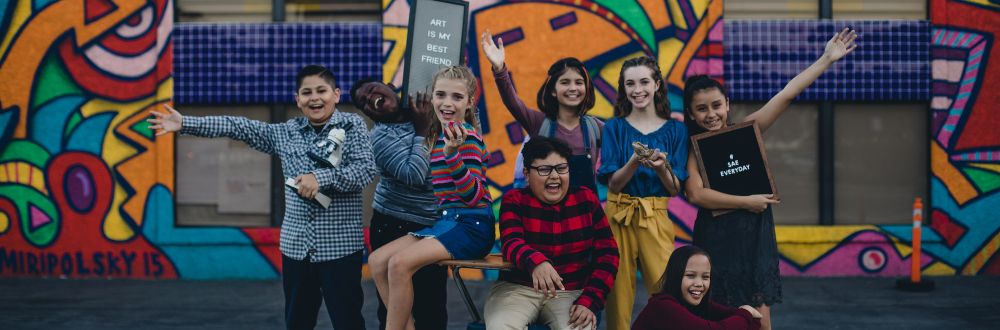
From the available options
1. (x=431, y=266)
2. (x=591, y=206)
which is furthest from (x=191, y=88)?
(x=591, y=206)

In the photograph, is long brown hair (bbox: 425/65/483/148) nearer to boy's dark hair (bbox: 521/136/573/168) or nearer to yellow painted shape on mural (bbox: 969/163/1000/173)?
boy's dark hair (bbox: 521/136/573/168)

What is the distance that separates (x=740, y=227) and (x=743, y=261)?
0.17 m

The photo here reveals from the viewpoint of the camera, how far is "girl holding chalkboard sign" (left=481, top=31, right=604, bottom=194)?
177 inches

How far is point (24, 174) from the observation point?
8977mm

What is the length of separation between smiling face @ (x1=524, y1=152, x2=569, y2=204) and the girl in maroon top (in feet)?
2.14

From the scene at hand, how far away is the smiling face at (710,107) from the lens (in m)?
4.40

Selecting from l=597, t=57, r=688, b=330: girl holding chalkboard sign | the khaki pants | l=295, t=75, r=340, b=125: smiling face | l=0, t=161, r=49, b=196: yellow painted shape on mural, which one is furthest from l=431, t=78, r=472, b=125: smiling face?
l=0, t=161, r=49, b=196: yellow painted shape on mural

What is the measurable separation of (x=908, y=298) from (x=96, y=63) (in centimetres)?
797

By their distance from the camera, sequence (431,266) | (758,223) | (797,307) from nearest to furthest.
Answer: (758,223), (431,266), (797,307)

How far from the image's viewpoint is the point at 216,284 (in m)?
8.55

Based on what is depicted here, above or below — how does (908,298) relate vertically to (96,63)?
below

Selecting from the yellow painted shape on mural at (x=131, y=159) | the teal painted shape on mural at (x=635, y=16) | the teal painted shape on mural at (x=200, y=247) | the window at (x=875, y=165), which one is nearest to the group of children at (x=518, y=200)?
the teal painted shape on mural at (x=635, y=16)

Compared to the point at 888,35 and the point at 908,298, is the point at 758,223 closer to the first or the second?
the point at 908,298

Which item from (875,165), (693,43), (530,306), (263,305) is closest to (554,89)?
(530,306)
